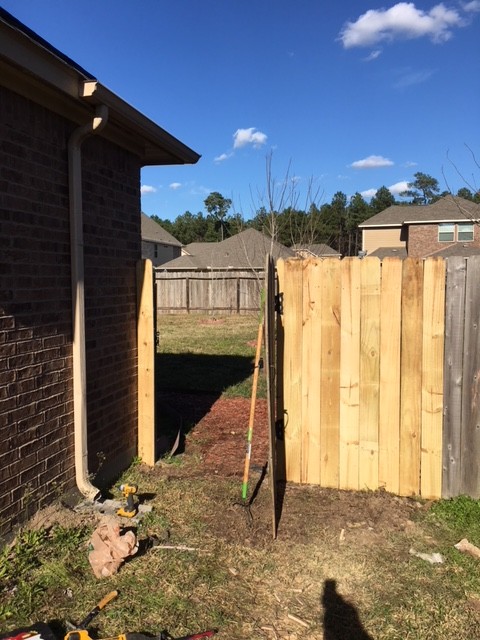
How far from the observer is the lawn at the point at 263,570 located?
2740mm

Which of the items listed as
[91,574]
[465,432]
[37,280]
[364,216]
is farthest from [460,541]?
[364,216]

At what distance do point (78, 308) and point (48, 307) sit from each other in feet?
1.07

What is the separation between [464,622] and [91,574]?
207 cm

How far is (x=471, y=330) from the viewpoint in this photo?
404cm

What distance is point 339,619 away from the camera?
9.25 ft

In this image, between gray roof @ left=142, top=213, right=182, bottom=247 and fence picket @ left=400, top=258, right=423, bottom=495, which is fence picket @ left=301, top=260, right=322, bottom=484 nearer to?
fence picket @ left=400, top=258, right=423, bottom=495

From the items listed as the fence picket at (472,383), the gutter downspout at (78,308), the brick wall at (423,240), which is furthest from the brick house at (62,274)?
the brick wall at (423,240)

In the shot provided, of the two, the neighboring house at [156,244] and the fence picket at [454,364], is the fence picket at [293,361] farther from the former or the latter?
the neighboring house at [156,244]

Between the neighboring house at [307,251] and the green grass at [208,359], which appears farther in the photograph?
the neighboring house at [307,251]

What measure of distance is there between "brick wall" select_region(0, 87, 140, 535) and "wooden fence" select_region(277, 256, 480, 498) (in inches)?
58.4

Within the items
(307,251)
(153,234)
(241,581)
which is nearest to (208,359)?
(307,251)

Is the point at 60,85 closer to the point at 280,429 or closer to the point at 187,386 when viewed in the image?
the point at 280,429

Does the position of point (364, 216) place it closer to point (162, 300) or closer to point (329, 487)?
point (162, 300)

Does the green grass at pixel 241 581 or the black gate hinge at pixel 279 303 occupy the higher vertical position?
the black gate hinge at pixel 279 303
